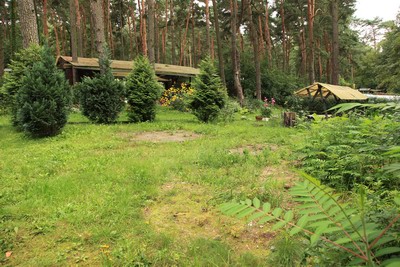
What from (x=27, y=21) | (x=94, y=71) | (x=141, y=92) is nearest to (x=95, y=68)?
(x=94, y=71)

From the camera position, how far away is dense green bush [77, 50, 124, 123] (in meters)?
11.3

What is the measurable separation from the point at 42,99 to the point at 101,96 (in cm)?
312

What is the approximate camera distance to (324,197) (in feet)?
4.14

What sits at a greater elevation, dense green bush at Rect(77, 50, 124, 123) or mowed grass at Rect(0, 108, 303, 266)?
dense green bush at Rect(77, 50, 124, 123)

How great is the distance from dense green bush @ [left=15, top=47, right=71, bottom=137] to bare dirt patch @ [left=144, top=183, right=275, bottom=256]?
19.6 ft

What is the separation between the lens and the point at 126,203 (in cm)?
383

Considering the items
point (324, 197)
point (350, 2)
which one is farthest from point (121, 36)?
point (324, 197)

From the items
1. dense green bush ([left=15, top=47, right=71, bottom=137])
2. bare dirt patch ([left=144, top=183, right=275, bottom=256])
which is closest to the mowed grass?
bare dirt patch ([left=144, top=183, right=275, bottom=256])

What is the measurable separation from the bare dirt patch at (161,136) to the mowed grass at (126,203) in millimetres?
1146

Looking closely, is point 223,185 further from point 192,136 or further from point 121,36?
point 121,36

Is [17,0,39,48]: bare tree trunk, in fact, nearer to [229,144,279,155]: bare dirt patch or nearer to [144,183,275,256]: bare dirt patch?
[229,144,279,155]: bare dirt patch

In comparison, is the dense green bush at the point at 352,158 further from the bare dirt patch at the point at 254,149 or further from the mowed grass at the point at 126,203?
the bare dirt patch at the point at 254,149

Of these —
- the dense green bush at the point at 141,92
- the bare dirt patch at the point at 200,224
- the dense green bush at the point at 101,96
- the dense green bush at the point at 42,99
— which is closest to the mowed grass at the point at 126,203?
the bare dirt patch at the point at 200,224

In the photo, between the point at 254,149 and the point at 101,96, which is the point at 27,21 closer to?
the point at 101,96
